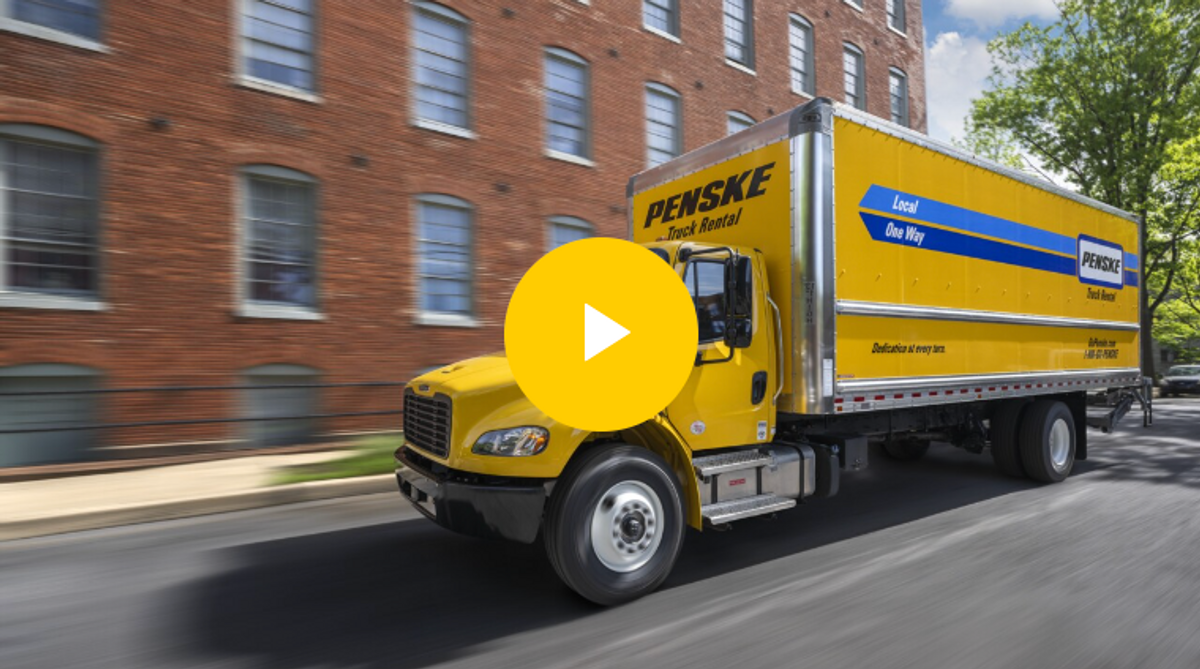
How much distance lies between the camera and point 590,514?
12.6ft

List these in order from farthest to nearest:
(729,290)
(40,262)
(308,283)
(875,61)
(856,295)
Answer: (875,61) → (308,283) → (40,262) → (856,295) → (729,290)

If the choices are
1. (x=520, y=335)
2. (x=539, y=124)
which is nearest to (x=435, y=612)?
(x=520, y=335)

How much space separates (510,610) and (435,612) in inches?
16.9

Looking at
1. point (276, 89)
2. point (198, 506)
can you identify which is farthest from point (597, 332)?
point (276, 89)

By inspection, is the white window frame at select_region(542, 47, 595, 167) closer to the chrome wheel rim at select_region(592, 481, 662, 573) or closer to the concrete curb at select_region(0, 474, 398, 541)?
the concrete curb at select_region(0, 474, 398, 541)

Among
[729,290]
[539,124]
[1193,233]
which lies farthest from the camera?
[1193,233]

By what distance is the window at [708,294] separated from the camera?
440cm

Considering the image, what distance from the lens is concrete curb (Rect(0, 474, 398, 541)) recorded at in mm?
5582

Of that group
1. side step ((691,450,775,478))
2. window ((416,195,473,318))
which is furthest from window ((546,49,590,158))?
side step ((691,450,775,478))

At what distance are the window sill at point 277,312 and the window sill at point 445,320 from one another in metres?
1.63

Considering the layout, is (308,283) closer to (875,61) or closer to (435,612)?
(435,612)

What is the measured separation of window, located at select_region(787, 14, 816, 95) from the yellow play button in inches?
643

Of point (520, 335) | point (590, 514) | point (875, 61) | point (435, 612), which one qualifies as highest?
point (875, 61)

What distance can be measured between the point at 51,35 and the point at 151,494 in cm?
602
